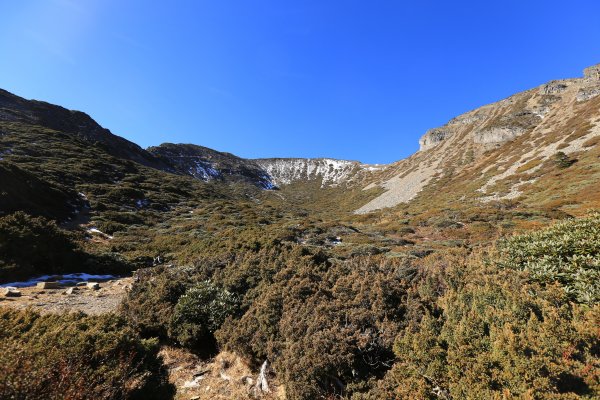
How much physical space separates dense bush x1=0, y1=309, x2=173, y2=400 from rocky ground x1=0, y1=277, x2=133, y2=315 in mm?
4669

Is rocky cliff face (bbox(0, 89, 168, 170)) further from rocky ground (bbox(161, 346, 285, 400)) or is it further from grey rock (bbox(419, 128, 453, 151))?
grey rock (bbox(419, 128, 453, 151))

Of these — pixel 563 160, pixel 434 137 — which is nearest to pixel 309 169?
pixel 434 137

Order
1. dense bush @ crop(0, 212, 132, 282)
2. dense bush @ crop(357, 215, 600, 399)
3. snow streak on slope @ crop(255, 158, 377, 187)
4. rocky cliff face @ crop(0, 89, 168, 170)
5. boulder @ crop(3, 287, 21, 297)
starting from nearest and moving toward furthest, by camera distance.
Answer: dense bush @ crop(357, 215, 600, 399)
boulder @ crop(3, 287, 21, 297)
dense bush @ crop(0, 212, 132, 282)
rocky cliff face @ crop(0, 89, 168, 170)
snow streak on slope @ crop(255, 158, 377, 187)

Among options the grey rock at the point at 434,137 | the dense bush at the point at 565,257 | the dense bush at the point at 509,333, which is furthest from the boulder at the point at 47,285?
the grey rock at the point at 434,137

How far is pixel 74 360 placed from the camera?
4.53 metres

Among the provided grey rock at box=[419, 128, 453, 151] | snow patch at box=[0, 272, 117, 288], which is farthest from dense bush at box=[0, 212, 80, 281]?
grey rock at box=[419, 128, 453, 151]

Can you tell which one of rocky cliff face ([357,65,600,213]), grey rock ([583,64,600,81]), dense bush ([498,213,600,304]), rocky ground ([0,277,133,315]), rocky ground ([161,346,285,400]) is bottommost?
rocky ground ([161,346,285,400])

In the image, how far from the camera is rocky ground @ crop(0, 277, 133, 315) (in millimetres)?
9516

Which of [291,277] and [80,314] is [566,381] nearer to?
[291,277]

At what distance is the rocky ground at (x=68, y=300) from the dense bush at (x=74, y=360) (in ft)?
15.3

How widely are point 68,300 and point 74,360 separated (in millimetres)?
7668

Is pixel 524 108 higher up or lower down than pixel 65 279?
higher up

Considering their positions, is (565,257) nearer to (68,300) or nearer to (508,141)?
(68,300)

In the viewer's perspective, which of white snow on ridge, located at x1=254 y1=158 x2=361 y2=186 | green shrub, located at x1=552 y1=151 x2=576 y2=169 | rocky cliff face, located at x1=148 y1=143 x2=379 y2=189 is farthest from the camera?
white snow on ridge, located at x1=254 y1=158 x2=361 y2=186
